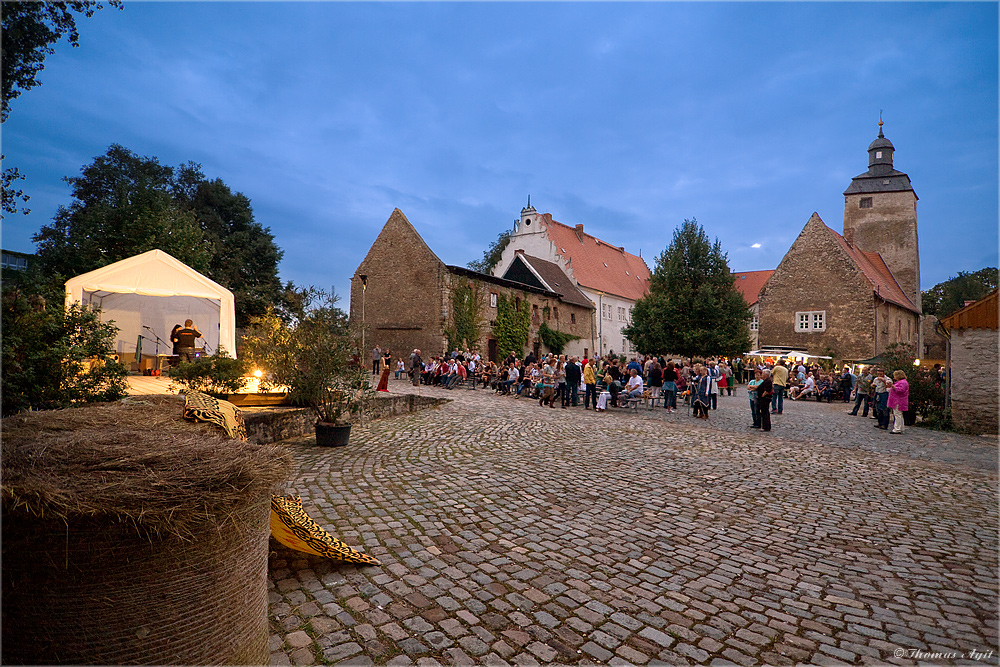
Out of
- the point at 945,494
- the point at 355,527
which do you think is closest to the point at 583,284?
the point at 945,494

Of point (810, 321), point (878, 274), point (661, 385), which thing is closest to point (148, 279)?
point (661, 385)

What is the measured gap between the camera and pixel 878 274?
40500 mm

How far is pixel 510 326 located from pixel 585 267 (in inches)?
576

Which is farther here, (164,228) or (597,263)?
(597,263)

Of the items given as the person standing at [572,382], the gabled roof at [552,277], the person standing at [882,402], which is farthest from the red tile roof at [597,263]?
the person standing at [882,402]

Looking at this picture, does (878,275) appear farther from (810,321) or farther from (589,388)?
(589,388)

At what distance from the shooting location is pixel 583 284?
4075 cm

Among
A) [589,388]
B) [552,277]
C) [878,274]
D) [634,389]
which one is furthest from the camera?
[878,274]

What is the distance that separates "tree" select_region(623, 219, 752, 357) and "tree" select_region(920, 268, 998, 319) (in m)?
42.1

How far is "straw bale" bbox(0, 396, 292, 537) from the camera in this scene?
188 centimetres

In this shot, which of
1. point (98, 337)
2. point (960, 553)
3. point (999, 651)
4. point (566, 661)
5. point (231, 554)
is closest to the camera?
point (231, 554)

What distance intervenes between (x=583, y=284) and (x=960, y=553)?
36.8m

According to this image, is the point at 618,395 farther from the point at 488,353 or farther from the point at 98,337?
the point at 488,353

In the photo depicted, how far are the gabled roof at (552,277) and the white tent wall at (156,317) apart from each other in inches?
907
